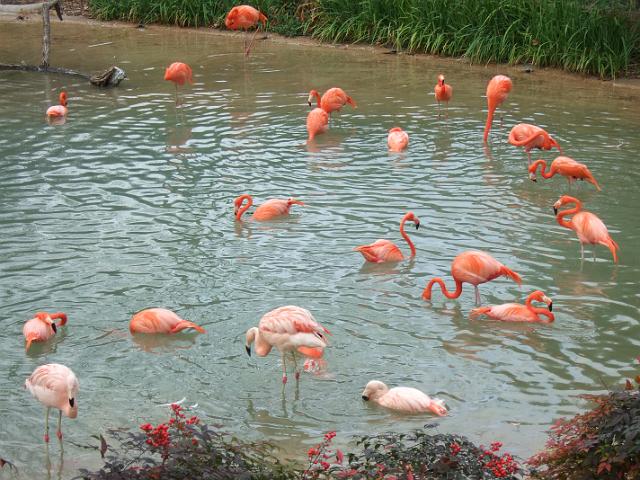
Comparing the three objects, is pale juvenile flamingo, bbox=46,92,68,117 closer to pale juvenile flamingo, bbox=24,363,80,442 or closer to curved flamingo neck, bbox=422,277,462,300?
curved flamingo neck, bbox=422,277,462,300

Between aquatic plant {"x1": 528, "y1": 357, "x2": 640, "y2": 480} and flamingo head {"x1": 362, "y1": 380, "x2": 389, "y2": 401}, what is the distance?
5.06 ft

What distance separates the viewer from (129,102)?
13117mm

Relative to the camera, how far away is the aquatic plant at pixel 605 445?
3.62 metres

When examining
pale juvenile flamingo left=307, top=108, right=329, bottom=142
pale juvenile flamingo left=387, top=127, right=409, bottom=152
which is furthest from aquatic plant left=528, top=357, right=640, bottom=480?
pale juvenile flamingo left=307, top=108, right=329, bottom=142

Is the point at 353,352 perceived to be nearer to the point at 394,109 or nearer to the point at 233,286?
the point at 233,286

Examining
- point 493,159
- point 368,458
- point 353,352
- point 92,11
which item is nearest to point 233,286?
point 353,352

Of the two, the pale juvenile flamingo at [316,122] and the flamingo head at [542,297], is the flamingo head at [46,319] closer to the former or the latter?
the flamingo head at [542,297]

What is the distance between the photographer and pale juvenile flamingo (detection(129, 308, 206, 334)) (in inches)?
248

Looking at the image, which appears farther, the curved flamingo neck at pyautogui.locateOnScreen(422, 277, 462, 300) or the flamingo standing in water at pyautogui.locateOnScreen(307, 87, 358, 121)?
the flamingo standing in water at pyautogui.locateOnScreen(307, 87, 358, 121)

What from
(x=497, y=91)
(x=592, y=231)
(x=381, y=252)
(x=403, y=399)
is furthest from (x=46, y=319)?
(x=497, y=91)

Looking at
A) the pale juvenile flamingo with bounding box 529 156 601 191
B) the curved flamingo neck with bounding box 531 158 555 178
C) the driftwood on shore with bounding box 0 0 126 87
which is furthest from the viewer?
the driftwood on shore with bounding box 0 0 126 87

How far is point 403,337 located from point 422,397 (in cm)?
103

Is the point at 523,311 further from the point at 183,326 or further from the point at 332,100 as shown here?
the point at 332,100

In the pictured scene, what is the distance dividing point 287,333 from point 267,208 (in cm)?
312
